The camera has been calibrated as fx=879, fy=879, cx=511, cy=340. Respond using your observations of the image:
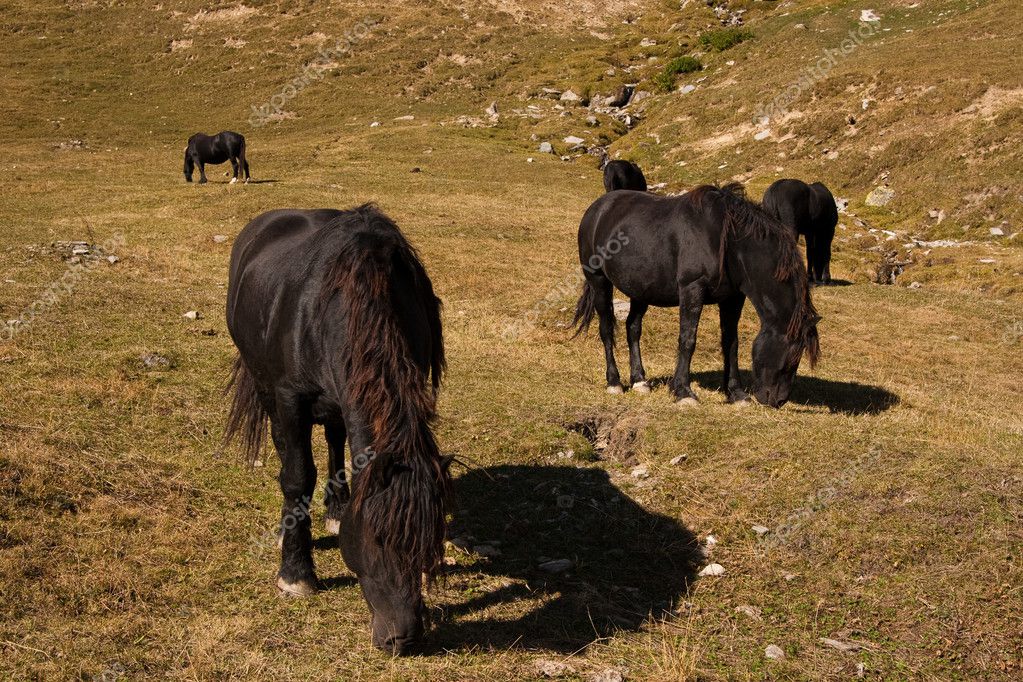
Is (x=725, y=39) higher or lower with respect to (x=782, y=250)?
higher

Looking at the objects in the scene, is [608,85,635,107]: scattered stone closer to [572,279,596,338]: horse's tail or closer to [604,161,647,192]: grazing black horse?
[604,161,647,192]: grazing black horse

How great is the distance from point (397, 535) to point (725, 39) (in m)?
53.9

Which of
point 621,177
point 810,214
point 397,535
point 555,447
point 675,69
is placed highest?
point 675,69

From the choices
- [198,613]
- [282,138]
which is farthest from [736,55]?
[198,613]

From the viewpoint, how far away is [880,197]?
3194 centimetres

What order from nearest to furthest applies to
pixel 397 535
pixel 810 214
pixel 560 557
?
pixel 397 535 → pixel 560 557 → pixel 810 214

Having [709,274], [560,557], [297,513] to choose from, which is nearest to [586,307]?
[709,274]

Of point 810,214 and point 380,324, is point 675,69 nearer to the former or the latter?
point 810,214

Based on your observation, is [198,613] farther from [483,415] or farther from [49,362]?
[49,362]

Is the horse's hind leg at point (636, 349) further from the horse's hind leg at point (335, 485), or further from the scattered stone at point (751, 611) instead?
the scattered stone at point (751, 611)

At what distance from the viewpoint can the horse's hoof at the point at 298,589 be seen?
718 cm

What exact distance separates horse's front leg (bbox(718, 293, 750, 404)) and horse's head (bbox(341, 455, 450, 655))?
7.96 m

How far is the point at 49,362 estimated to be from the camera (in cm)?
1194

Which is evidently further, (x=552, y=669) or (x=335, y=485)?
(x=335, y=485)
